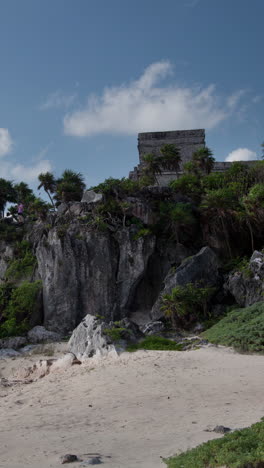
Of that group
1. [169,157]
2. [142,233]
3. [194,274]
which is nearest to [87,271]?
[142,233]

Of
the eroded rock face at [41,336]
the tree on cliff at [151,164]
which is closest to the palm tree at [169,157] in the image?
the tree on cliff at [151,164]

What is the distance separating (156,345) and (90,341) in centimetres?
252

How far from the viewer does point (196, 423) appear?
25.9 ft

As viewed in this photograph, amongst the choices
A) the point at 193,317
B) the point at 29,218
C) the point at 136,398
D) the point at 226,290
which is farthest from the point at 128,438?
the point at 29,218

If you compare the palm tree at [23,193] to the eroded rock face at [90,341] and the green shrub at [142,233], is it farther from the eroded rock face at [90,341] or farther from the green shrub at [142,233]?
the eroded rock face at [90,341]

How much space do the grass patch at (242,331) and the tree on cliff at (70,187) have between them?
14.7 metres

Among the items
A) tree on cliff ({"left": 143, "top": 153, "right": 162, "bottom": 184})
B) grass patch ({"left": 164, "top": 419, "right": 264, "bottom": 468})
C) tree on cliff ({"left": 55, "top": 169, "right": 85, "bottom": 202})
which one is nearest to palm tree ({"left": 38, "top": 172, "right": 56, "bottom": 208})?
tree on cliff ({"left": 55, "top": 169, "right": 85, "bottom": 202})

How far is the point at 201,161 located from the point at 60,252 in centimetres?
1525

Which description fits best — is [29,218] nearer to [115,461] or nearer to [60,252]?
[60,252]

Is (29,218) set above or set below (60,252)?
above

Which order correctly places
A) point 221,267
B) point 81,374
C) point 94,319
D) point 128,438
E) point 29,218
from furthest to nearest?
point 29,218 < point 221,267 < point 94,319 < point 81,374 < point 128,438

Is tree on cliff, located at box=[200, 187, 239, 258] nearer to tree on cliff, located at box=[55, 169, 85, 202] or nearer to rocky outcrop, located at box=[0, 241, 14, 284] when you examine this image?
tree on cliff, located at box=[55, 169, 85, 202]

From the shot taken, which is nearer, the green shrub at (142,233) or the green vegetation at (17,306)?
the green vegetation at (17,306)

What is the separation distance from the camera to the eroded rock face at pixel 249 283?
1988 centimetres
